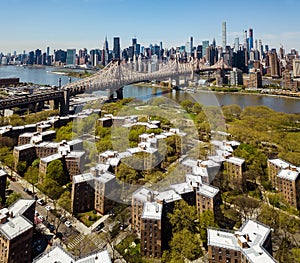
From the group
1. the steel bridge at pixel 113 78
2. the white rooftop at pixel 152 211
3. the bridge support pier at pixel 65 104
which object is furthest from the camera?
the steel bridge at pixel 113 78

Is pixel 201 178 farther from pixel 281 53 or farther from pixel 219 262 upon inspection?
pixel 281 53

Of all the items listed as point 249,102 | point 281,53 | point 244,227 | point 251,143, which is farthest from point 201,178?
point 281,53

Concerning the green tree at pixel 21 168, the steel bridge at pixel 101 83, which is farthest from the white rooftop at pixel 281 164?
the steel bridge at pixel 101 83

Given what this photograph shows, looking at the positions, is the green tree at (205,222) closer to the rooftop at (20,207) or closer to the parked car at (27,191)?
the rooftop at (20,207)

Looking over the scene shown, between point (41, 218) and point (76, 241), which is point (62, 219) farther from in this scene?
point (76, 241)

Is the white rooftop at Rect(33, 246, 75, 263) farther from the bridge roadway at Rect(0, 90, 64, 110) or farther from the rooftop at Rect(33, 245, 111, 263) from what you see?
the bridge roadway at Rect(0, 90, 64, 110)

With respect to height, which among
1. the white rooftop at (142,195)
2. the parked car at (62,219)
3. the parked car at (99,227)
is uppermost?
the white rooftop at (142,195)
